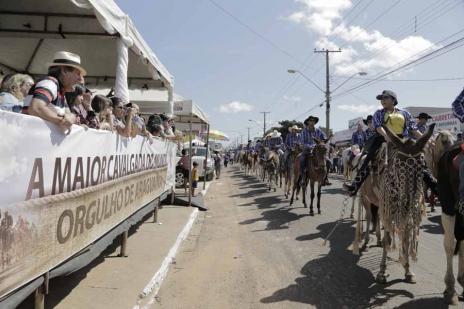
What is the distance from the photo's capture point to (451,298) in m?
5.30

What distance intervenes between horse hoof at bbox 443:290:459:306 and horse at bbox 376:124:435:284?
2.02ft

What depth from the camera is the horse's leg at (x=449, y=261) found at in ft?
17.5

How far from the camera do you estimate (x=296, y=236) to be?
377 inches

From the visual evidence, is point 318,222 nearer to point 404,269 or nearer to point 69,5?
point 404,269

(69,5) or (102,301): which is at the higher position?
(69,5)

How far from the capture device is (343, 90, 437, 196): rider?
22.0 feet

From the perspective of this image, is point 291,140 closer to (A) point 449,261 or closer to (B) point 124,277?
(A) point 449,261

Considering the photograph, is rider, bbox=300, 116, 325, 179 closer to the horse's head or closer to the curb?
the curb

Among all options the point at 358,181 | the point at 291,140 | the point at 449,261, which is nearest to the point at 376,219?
the point at 358,181

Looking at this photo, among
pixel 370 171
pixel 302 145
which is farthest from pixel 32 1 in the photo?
pixel 302 145

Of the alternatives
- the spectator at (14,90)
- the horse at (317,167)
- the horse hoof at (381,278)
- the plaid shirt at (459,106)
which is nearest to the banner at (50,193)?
the spectator at (14,90)

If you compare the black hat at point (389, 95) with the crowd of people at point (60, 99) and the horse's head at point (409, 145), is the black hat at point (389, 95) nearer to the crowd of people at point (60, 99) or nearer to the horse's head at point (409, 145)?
the horse's head at point (409, 145)

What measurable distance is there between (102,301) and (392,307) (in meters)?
3.54

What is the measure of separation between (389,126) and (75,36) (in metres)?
6.30
